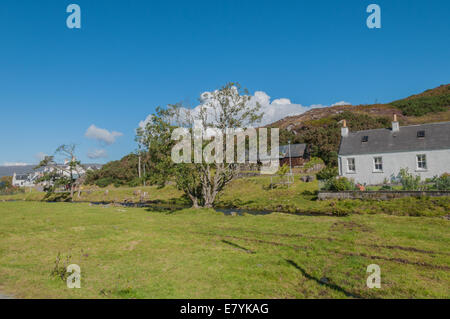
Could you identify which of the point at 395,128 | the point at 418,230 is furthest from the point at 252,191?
the point at 418,230

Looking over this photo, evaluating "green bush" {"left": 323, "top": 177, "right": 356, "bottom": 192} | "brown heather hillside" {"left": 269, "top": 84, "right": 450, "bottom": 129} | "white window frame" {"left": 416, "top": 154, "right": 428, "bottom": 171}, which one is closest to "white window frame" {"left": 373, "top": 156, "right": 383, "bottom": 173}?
"white window frame" {"left": 416, "top": 154, "right": 428, "bottom": 171}

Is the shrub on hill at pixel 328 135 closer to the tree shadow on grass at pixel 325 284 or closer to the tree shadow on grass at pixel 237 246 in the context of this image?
the tree shadow on grass at pixel 237 246

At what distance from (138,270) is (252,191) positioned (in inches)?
1236

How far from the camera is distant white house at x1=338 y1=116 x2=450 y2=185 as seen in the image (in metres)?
29.1

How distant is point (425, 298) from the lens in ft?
22.6

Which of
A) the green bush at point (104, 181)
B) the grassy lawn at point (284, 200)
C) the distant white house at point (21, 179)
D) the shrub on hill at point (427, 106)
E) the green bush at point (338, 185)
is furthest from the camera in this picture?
the distant white house at point (21, 179)

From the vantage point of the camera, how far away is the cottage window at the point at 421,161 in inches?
1166

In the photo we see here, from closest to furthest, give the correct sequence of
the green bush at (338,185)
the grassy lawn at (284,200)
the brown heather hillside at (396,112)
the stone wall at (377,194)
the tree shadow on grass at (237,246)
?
1. the tree shadow on grass at (237,246)
2. the grassy lawn at (284,200)
3. the stone wall at (377,194)
4. the green bush at (338,185)
5. the brown heather hillside at (396,112)

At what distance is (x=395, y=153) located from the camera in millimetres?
31156

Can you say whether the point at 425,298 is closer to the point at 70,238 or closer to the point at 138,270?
the point at 138,270

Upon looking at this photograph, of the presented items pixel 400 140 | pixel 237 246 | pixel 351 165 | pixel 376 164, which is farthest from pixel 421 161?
pixel 237 246

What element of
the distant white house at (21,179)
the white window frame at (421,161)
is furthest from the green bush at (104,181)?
the distant white house at (21,179)

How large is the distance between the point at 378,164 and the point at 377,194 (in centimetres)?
894

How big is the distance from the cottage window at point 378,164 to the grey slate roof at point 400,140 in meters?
0.85
